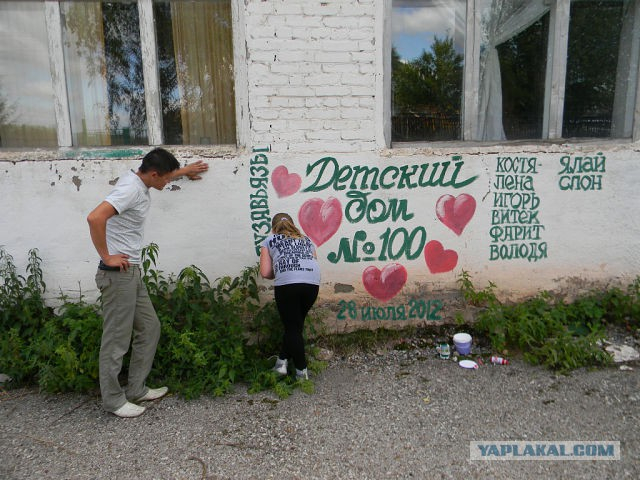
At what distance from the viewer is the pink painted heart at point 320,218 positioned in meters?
3.95

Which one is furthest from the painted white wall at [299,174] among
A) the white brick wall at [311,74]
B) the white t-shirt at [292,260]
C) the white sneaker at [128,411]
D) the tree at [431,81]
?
the white sneaker at [128,411]

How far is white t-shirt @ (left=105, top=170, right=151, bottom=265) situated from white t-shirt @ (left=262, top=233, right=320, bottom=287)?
34.6 inches

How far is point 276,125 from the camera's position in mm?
3820

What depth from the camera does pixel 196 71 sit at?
3998mm

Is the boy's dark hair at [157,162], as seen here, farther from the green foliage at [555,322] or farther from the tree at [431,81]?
the green foliage at [555,322]

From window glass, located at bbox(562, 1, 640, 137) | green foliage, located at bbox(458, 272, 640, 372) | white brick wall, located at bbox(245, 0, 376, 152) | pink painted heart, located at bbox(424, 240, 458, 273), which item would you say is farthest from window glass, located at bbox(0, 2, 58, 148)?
window glass, located at bbox(562, 1, 640, 137)

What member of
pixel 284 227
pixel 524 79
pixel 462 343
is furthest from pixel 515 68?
pixel 284 227

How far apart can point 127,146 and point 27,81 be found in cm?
102

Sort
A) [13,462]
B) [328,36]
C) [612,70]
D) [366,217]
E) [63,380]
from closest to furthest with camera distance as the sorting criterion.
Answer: [13,462]
[63,380]
[328,36]
[366,217]
[612,70]

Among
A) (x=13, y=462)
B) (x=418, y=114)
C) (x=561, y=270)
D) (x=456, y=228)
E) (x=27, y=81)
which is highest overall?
(x=27, y=81)

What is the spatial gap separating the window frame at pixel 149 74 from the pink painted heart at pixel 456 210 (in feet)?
5.78

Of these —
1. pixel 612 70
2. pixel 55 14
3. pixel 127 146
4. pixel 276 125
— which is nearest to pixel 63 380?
pixel 127 146

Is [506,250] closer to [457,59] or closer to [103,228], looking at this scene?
[457,59]

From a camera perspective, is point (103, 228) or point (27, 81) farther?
point (27, 81)
